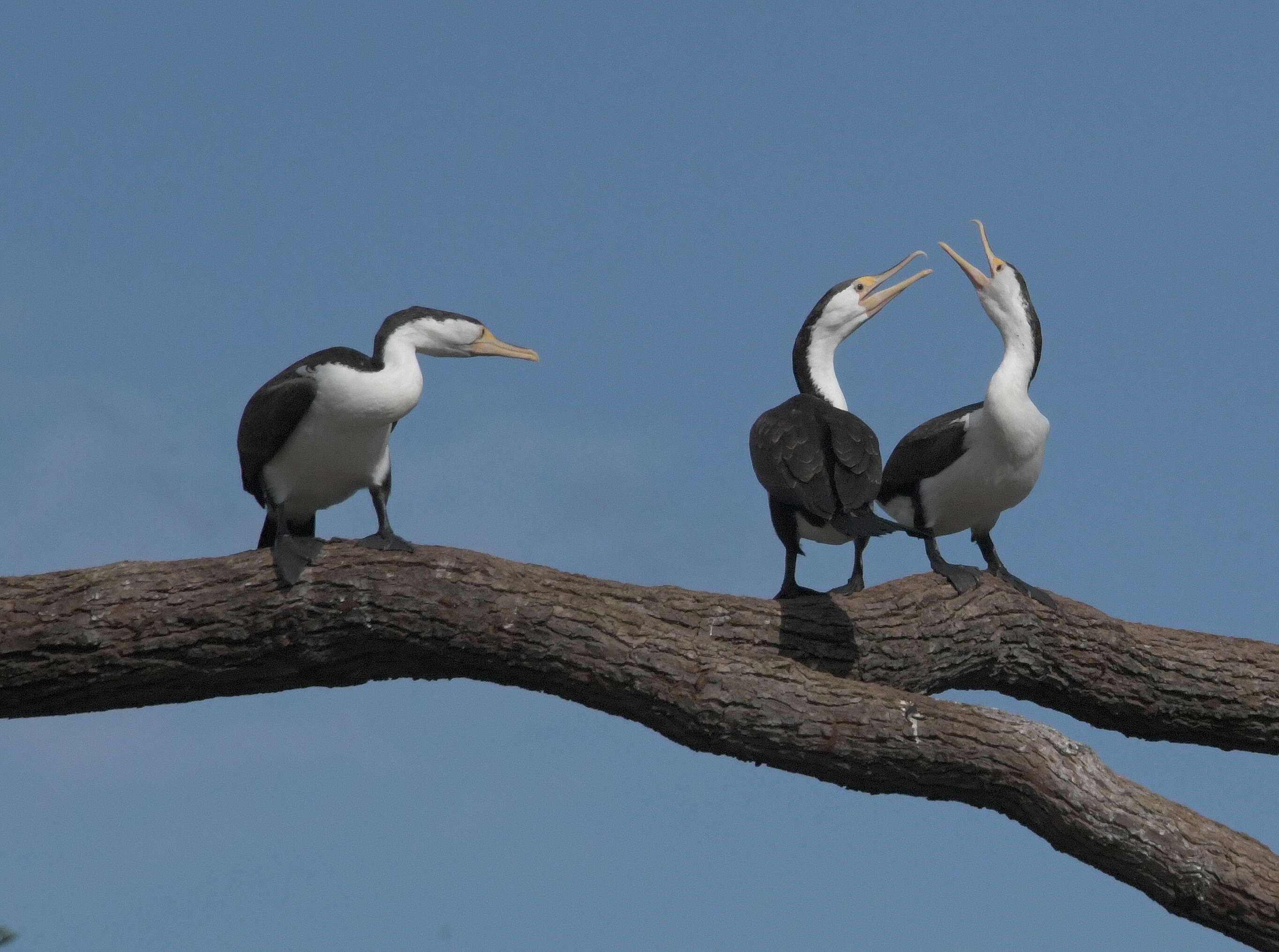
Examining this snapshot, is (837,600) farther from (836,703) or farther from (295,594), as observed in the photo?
(295,594)

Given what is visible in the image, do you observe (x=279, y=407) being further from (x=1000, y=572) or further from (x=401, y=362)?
(x=1000, y=572)

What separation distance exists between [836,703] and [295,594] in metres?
1.90

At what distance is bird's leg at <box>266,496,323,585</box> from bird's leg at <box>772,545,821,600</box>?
1991 millimetres

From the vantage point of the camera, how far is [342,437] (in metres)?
6.14

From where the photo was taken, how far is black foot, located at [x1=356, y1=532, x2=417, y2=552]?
5.60 metres

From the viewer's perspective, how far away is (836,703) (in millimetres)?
5438

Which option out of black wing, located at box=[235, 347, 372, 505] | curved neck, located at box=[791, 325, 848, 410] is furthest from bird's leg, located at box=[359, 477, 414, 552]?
curved neck, located at box=[791, 325, 848, 410]

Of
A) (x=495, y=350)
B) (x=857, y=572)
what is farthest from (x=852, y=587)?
(x=495, y=350)

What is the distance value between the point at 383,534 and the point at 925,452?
8.08 feet

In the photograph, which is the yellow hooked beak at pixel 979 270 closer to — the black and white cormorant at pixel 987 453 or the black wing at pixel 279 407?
the black and white cormorant at pixel 987 453

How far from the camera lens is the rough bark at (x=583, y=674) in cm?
537

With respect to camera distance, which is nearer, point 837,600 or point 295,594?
point 295,594

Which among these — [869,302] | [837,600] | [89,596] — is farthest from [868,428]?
[89,596]

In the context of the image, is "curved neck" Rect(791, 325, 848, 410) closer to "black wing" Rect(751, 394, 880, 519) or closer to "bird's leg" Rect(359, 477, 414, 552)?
"black wing" Rect(751, 394, 880, 519)
